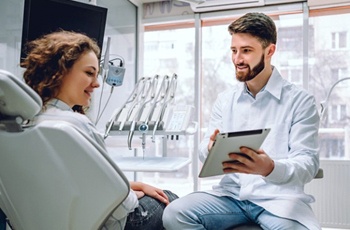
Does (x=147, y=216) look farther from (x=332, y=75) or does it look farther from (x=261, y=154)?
(x=332, y=75)

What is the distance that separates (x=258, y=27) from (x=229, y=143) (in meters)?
0.75

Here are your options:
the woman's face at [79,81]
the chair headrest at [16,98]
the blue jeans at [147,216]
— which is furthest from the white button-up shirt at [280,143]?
the chair headrest at [16,98]

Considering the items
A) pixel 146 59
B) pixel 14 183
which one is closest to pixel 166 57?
pixel 146 59

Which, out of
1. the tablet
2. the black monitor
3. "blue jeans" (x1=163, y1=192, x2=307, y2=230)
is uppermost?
the black monitor

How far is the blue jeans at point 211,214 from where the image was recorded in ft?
4.54

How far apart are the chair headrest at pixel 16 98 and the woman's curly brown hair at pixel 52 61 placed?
352 mm

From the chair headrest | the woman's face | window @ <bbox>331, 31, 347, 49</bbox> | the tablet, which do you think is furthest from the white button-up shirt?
window @ <bbox>331, 31, 347, 49</bbox>

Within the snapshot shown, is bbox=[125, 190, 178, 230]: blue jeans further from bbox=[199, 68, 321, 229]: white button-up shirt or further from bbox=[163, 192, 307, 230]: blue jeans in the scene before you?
bbox=[199, 68, 321, 229]: white button-up shirt

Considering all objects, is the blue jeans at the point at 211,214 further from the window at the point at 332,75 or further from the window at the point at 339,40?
the window at the point at 339,40

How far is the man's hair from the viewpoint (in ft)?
5.33

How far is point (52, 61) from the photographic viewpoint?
1.22m

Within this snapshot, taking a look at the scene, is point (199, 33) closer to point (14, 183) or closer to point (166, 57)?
point (166, 57)

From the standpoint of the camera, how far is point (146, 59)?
3.75 m

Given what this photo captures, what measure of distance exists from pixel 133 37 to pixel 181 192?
1.78 m
